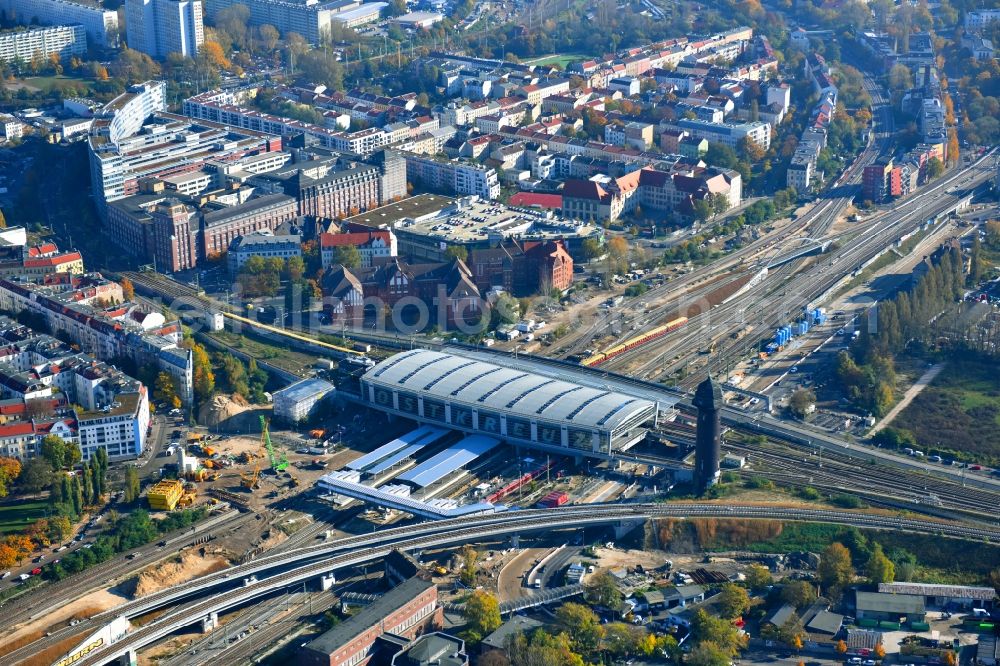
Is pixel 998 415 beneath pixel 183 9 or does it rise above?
beneath

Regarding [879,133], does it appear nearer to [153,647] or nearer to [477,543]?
[477,543]

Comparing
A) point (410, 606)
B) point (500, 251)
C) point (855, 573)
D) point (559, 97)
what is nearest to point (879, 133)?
point (559, 97)

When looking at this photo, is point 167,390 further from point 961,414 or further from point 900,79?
point 900,79

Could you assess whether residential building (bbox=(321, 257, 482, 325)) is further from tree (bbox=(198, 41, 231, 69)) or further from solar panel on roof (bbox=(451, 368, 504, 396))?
tree (bbox=(198, 41, 231, 69))

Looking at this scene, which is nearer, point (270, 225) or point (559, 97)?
point (270, 225)

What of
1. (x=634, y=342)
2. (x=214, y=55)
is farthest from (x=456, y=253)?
(x=214, y=55)

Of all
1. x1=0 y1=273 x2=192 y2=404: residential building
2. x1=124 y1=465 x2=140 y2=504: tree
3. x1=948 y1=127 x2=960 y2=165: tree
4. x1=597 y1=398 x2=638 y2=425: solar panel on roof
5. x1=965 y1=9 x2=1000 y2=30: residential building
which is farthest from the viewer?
x1=965 y1=9 x2=1000 y2=30: residential building

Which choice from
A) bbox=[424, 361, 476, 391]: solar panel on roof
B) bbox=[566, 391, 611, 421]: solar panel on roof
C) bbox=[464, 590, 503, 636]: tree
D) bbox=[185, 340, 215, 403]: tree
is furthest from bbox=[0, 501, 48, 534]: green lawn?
bbox=[566, 391, 611, 421]: solar panel on roof
